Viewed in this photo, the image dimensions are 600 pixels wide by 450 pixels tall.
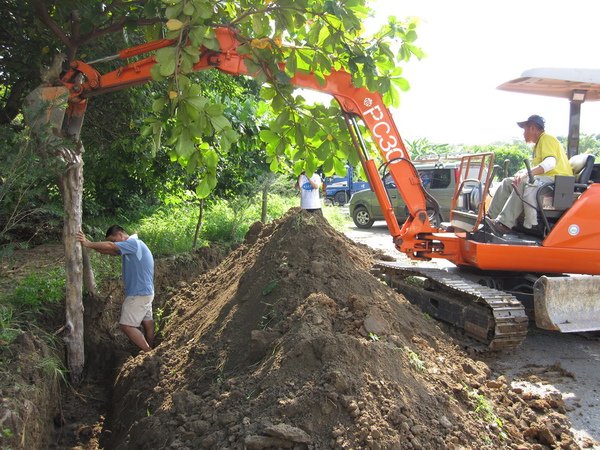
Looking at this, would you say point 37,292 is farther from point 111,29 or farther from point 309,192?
point 309,192

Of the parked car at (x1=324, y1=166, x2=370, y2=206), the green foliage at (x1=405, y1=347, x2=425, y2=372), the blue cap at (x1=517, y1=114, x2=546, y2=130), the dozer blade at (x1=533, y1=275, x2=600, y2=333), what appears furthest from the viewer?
the parked car at (x1=324, y1=166, x2=370, y2=206)

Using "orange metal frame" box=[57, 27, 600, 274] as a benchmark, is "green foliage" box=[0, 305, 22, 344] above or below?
below

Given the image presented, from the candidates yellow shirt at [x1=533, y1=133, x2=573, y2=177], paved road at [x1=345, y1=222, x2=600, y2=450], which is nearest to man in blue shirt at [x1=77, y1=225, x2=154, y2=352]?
paved road at [x1=345, y1=222, x2=600, y2=450]

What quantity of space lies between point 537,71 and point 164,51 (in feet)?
14.2

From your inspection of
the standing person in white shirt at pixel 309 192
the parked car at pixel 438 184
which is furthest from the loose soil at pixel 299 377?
the parked car at pixel 438 184

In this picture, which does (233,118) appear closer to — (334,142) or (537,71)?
(334,142)

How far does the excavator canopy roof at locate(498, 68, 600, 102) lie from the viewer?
20.4 ft

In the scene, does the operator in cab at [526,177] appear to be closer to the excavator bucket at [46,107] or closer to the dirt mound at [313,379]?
the dirt mound at [313,379]

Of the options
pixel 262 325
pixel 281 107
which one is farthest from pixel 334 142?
pixel 262 325

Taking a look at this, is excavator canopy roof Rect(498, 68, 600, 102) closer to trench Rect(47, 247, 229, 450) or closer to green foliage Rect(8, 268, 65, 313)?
trench Rect(47, 247, 229, 450)

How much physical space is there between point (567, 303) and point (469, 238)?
133 cm

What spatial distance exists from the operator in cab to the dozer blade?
79cm

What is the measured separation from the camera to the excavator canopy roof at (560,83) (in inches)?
245

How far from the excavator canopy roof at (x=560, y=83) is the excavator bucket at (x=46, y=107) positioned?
4871mm
